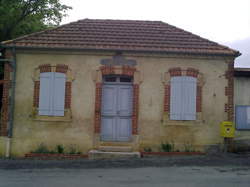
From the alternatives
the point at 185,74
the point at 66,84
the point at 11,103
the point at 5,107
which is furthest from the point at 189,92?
the point at 5,107

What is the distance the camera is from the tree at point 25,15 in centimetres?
1642

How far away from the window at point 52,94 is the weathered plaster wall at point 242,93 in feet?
21.6

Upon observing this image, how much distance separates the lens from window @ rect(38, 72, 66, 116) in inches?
459

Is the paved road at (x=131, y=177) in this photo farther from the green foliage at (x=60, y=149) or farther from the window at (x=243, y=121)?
the window at (x=243, y=121)

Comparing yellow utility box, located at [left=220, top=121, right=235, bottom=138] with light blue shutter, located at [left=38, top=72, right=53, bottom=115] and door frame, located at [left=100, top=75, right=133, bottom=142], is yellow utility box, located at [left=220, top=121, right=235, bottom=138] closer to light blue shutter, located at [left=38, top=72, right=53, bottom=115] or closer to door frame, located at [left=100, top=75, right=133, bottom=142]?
door frame, located at [left=100, top=75, right=133, bottom=142]

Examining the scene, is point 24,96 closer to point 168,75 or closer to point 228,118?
point 168,75

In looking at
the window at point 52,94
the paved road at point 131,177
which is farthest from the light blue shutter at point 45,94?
the paved road at point 131,177

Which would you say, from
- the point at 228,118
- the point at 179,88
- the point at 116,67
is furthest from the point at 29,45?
the point at 228,118

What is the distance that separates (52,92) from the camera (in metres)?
11.7

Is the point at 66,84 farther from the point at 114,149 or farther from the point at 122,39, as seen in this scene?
the point at 114,149

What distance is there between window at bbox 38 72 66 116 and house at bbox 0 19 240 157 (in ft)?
0.12

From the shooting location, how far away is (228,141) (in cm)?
1178

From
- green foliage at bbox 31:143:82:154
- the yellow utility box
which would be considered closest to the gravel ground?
→ green foliage at bbox 31:143:82:154

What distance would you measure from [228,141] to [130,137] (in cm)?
366
